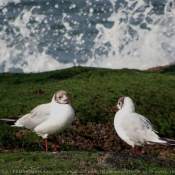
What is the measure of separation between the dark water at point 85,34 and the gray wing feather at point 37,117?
2331 centimetres

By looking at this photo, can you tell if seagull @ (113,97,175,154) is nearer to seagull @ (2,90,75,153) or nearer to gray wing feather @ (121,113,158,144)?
gray wing feather @ (121,113,158,144)

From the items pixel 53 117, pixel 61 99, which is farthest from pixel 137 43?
pixel 53 117

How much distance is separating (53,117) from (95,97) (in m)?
5.06

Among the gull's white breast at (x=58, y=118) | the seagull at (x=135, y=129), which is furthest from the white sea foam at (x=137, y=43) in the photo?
the gull's white breast at (x=58, y=118)

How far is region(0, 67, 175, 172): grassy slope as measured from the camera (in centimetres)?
1545

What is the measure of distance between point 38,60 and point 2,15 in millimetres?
7568

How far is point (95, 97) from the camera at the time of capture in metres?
16.8

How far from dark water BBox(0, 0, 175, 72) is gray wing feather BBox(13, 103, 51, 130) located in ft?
76.5

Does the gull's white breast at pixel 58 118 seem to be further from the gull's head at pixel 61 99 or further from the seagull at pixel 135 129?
the seagull at pixel 135 129

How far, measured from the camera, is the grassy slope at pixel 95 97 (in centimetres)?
1545

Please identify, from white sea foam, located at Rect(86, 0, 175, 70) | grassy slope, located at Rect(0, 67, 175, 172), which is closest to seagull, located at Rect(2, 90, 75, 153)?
grassy slope, located at Rect(0, 67, 175, 172)

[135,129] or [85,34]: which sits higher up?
[85,34]

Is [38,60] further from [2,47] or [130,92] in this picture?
[130,92]

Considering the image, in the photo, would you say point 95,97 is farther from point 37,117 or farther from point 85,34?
point 85,34
